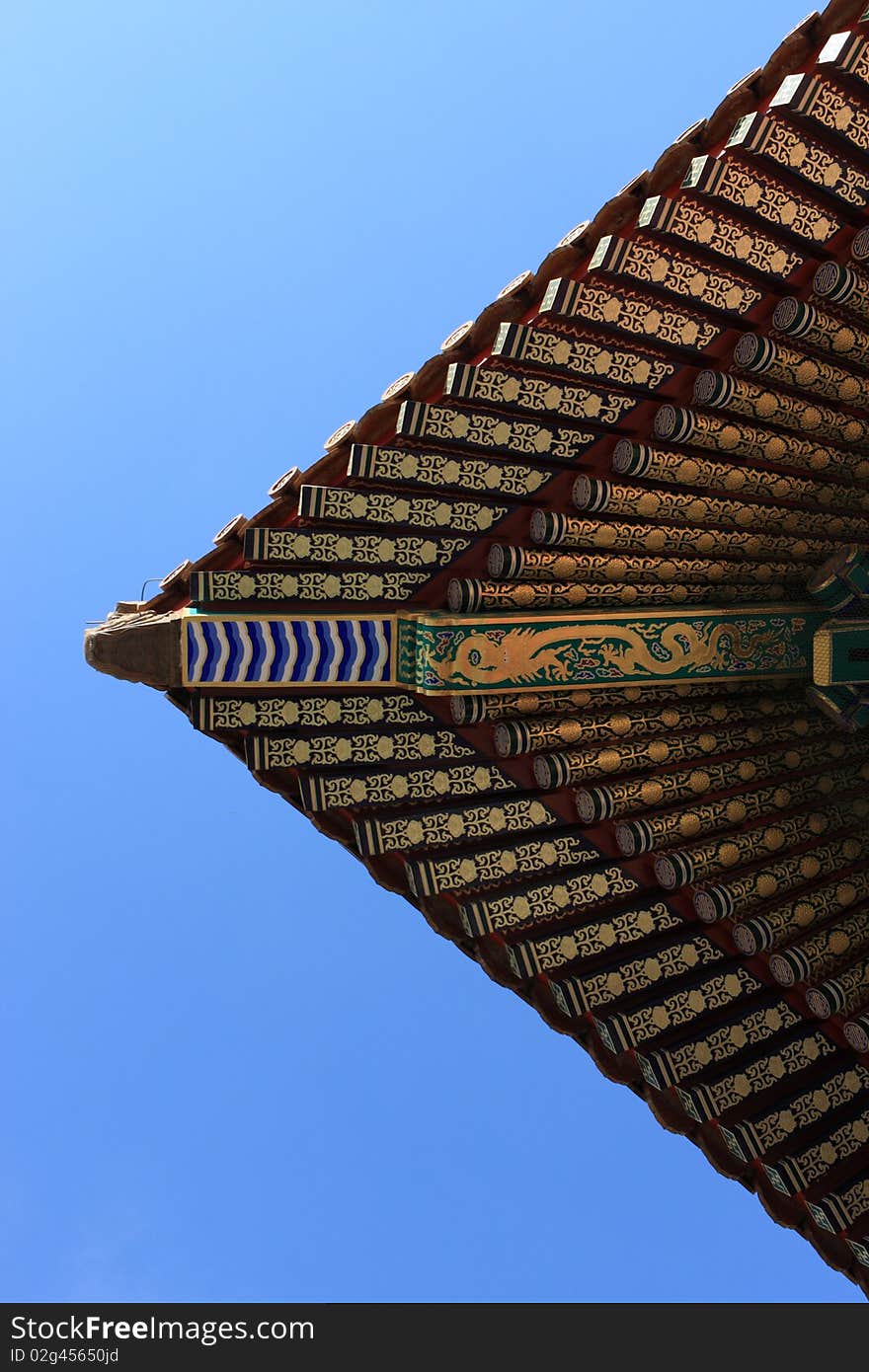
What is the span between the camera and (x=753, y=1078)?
902 cm

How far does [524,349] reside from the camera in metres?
8.12

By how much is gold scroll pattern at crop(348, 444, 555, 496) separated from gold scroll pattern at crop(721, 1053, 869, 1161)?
13.4 ft

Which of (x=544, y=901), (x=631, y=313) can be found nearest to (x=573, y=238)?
(x=631, y=313)

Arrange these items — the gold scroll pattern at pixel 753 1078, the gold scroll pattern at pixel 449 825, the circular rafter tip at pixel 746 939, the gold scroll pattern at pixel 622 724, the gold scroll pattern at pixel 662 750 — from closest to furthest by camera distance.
Result: 1. the gold scroll pattern at pixel 449 825
2. the gold scroll pattern at pixel 622 724
3. the gold scroll pattern at pixel 662 750
4. the gold scroll pattern at pixel 753 1078
5. the circular rafter tip at pixel 746 939

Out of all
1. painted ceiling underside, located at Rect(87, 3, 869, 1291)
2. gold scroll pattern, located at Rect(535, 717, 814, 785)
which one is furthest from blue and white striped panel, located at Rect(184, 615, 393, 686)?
gold scroll pattern, located at Rect(535, 717, 814, 785)

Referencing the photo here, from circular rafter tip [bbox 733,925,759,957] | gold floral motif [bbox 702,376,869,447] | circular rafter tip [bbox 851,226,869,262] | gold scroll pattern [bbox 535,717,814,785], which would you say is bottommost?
circular rafter tip [bbox 733,925,759,957]

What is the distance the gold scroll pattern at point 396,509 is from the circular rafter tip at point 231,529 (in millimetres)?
405

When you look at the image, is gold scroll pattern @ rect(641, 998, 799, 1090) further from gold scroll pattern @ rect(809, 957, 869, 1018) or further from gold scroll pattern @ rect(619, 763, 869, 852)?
gold scroll pattern @ rect(619, 763, 869, 852)

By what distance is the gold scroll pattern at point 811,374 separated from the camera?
852cm

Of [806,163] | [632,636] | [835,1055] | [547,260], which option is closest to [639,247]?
[547,260]

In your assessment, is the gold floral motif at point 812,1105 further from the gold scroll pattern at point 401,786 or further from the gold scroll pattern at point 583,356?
the gold scroll pattern at point 583,356

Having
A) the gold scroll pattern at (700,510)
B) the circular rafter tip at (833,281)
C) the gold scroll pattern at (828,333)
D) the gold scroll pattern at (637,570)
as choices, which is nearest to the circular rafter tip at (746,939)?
the gold scroll pattern at (637,570)

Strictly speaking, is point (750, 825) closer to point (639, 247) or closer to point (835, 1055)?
point (835, 1055)

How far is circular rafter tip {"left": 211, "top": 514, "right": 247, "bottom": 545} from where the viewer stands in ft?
26.9
